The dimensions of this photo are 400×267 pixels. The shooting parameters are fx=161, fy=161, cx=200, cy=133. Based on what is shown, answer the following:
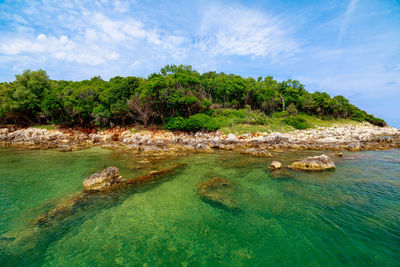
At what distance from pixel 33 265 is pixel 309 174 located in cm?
1337

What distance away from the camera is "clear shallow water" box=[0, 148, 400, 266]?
4406 mm

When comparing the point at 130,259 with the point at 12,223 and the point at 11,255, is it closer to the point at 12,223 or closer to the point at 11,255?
the point at 11,255

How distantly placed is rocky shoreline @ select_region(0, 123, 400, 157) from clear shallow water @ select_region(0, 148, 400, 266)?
8667 mm

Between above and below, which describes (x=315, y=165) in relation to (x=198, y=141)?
above

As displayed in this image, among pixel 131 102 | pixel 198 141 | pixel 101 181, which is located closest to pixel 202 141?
pixel 198 141

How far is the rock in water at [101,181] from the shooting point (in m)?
8.95

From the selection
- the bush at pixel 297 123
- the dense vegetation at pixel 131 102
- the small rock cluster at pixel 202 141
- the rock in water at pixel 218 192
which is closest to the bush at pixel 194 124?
the dense vegetation at pixel 131 102

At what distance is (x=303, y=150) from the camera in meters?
19.3

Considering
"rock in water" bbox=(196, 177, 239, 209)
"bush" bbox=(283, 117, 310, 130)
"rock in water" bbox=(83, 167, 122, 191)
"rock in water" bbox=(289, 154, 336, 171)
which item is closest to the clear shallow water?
"rock in water" bbox=(196, 177, 239, 209)

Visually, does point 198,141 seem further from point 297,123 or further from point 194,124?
point 297,123

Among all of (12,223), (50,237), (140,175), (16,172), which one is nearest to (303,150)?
(140,175)

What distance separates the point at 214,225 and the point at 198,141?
699 inches

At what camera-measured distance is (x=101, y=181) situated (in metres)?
9.23

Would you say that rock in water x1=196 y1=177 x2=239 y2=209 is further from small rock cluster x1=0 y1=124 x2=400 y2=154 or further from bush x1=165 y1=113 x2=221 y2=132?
bush x1=165 y1=113 x2=221 y2=132
